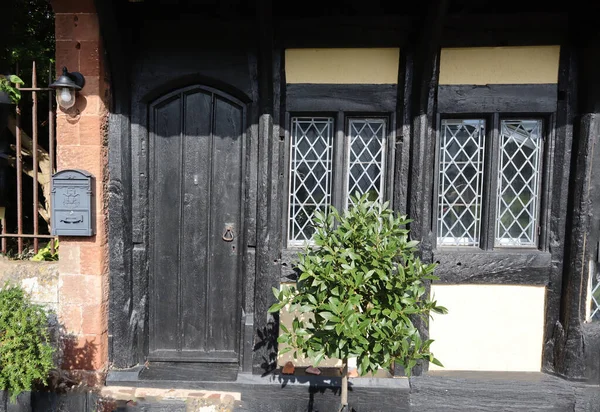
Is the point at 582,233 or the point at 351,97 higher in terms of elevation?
the point at 351,97

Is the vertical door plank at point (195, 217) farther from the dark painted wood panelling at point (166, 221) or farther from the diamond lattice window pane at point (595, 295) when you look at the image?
the diamond lattice window pane at point (595, 295)

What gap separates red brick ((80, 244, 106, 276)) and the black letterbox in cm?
15

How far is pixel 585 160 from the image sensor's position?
299 centimetres

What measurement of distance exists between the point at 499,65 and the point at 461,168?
3.02ft

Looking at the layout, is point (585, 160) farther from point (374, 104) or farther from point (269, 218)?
point (269, 218)

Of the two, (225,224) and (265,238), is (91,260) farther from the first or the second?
(265,238)

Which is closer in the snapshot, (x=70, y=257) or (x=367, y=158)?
(x=70, y=257)

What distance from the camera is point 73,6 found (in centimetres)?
297

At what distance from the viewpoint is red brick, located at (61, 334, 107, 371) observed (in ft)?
10.2

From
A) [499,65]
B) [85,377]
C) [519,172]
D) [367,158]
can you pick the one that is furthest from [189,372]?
[499,65]

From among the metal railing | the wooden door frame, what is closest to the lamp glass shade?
the metal railing

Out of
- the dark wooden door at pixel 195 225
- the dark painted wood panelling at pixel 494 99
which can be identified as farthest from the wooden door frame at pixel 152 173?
the dark painted wood panelling at pixel 494 99

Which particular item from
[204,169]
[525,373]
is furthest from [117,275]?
[525,373]

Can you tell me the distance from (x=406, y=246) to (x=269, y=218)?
1.21 m
